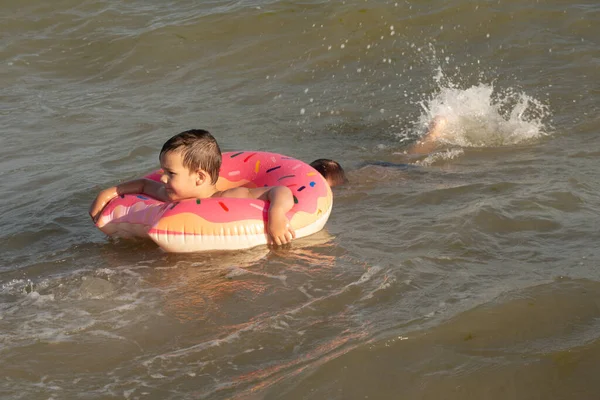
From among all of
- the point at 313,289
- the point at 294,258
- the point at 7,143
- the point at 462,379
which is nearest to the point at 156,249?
the point at 294,258

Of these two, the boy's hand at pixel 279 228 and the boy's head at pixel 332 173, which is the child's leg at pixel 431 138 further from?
the boy's hand at pixel 279 228

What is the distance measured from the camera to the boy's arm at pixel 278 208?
495 centimetres

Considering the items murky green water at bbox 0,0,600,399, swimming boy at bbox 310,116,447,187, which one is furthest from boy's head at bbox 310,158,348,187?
murky green water at bbox 0,0,600,399

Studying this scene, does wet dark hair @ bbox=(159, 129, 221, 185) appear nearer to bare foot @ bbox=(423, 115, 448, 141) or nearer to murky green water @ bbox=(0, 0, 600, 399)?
murky green water @ bbox=(0, 0, 600, 399)

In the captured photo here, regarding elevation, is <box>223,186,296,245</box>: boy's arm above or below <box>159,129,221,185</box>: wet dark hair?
below

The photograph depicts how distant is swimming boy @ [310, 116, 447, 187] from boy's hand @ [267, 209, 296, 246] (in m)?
1.29

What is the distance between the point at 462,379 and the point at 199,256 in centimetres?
214

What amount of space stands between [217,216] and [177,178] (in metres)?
0.36

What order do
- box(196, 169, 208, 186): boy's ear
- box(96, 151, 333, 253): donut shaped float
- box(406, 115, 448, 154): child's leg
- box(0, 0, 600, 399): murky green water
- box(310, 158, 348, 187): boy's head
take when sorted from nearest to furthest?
box(0, 0, 600, 399): murky green water → box(96, 151, 333, 253): donut shaped float → box(196, 169, 208, 186): boy's ear → box(310, 158, 348, 187): boy's head → box(406, 115, 448, 154): child's leg

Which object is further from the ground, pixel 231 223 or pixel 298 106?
pixel 298 106

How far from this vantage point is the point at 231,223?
4.91 metres

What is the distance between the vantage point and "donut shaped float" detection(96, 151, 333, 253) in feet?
16.1

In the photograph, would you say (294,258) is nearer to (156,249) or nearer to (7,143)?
(156,249)

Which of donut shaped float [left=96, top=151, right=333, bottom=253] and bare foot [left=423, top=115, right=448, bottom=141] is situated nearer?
donut shaped float [left=96, top=151, right=333, bottom=253]
